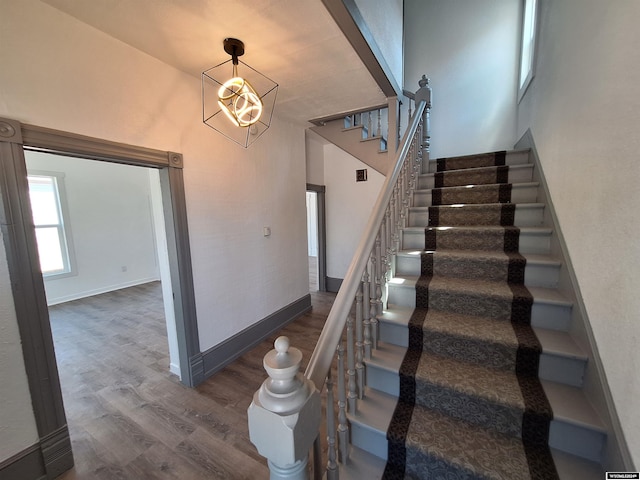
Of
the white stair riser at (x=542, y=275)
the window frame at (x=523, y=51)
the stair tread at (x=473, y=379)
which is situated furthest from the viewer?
the window frame at (x=523, y=51)

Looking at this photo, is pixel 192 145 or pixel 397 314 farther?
pixel 192 145

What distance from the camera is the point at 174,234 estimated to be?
2006mm

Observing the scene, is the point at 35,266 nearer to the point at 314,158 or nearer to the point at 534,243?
the point at 534,243

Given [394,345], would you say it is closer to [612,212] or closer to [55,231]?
[612,212]

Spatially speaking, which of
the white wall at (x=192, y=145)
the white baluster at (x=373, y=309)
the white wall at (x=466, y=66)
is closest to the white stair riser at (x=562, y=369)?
the white baluster at (x=373, y=309)

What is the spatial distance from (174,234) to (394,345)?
1.84 meters

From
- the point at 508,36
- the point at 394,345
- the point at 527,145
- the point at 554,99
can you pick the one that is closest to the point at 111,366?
the point at 394,345

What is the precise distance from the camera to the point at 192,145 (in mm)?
2090

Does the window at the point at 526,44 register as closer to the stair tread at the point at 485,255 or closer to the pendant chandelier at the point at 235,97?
the stair tread at the point at 485,255

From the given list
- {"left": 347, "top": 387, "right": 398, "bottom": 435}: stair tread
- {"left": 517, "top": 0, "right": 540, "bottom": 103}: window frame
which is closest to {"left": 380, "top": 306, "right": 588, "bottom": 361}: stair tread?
{"left": 347, "top": 387, "right": 398, "bottom": 435}: stair tread

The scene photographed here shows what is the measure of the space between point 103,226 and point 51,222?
0.70 m

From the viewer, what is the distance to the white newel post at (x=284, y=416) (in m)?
0.59

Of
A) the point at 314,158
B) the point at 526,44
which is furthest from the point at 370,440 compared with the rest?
the point at 526,44

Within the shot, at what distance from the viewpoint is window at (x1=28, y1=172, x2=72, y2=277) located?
413cm
